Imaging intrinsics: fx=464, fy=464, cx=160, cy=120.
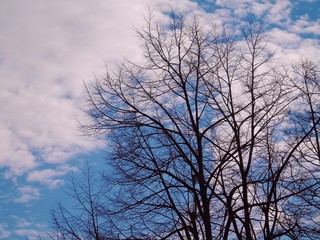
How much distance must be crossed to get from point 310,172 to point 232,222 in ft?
10.3

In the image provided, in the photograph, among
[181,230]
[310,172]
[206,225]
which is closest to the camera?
[206,225]

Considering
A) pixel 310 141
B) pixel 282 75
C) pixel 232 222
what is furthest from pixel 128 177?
pixel 310 141

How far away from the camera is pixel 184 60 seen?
39.6 feet

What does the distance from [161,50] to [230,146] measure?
3046 mm

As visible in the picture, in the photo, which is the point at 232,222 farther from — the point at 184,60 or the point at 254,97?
the point at 184,60

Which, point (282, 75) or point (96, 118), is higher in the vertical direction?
point (282, 75)

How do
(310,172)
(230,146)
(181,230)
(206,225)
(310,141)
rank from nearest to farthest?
(206,225) < (181,230) < (230,146) < (310,172) < (310,141)

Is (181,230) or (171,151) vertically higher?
(171,151)

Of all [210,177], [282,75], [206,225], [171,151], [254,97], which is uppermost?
[282,75]

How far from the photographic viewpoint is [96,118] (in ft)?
38.1

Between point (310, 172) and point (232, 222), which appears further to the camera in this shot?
point (310, 172)

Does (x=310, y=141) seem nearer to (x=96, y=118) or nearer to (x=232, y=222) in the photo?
(x=232, y=222)

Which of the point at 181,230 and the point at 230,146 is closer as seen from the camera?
the point at 181,230

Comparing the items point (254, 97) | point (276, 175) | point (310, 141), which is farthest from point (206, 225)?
point (310, 141)
